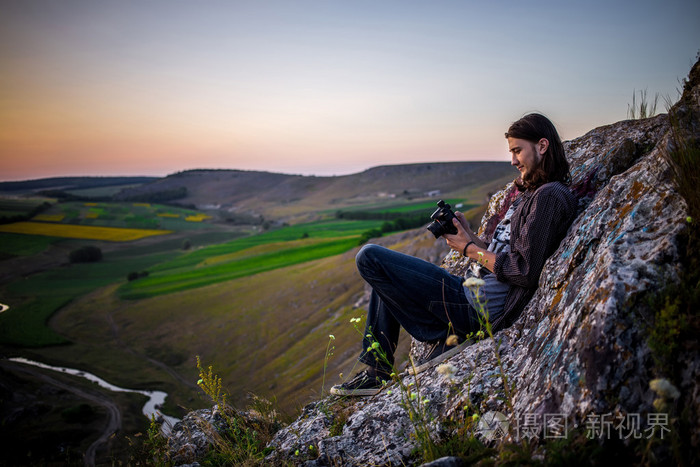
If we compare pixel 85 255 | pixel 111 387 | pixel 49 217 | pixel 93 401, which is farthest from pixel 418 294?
pixel 49 217

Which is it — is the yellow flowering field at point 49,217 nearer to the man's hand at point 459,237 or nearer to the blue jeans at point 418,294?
the blue jeans at point 418,294

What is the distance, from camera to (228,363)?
28281 millimetres

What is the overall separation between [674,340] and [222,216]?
111599mm

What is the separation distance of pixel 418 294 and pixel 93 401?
29834 millimetres

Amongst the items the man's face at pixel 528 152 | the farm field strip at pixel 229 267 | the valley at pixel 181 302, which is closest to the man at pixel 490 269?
the man's face at pixel 528 152

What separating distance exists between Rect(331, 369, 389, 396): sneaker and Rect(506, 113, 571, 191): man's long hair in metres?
2.49

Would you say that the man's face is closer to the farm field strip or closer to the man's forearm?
the man's forearm

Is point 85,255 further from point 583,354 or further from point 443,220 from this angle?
point 583,354

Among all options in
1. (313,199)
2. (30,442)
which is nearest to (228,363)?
(30,442)

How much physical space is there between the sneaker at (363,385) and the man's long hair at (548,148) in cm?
249

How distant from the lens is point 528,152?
3.53 meters

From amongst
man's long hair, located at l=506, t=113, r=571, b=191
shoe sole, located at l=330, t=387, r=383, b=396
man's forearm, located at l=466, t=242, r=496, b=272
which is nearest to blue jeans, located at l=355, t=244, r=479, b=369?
shoe sole, located at l=330, t=387, r=383, b=396

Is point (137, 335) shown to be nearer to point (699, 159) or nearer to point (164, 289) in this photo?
point (164, 289)

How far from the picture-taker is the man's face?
11.5 ft
